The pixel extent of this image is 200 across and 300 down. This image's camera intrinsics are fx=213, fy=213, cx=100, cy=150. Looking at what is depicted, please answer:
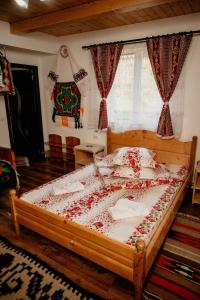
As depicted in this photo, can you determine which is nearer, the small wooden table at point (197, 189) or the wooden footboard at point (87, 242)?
the wooden footboard at point (87, 242)

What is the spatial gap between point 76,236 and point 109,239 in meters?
0.36

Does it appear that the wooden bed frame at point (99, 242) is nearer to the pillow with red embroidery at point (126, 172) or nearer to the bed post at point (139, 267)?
the bed post at point (139, 267)

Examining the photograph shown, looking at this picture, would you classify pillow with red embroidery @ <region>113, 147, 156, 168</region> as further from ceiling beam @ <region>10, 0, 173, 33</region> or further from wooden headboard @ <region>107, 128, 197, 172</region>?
ceiling beam @ <region>10, 0, 173, 33</region>

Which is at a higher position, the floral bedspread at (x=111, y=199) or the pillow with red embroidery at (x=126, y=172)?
the pillow with red embroidery at (x=126, y=172)

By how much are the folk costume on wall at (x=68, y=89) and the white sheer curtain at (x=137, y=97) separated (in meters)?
0.74

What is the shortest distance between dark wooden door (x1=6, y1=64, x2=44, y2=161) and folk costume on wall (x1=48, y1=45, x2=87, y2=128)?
457mm

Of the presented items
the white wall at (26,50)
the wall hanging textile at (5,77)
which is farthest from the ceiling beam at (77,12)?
the wall hanging textile at (5,77)

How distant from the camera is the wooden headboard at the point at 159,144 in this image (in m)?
3.07

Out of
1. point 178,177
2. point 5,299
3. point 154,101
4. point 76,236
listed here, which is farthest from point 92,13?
point 5,299

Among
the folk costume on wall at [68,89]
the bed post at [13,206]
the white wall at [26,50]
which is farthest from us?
the folk costume on wall at [68,89]

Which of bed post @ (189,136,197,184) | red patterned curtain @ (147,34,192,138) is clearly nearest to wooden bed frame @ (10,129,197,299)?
bed post @ (189,136,197,184)

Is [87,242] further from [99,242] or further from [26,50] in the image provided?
[26,50]

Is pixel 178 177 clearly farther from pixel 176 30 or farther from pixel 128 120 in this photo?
pixel 176 30

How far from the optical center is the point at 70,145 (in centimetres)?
461
